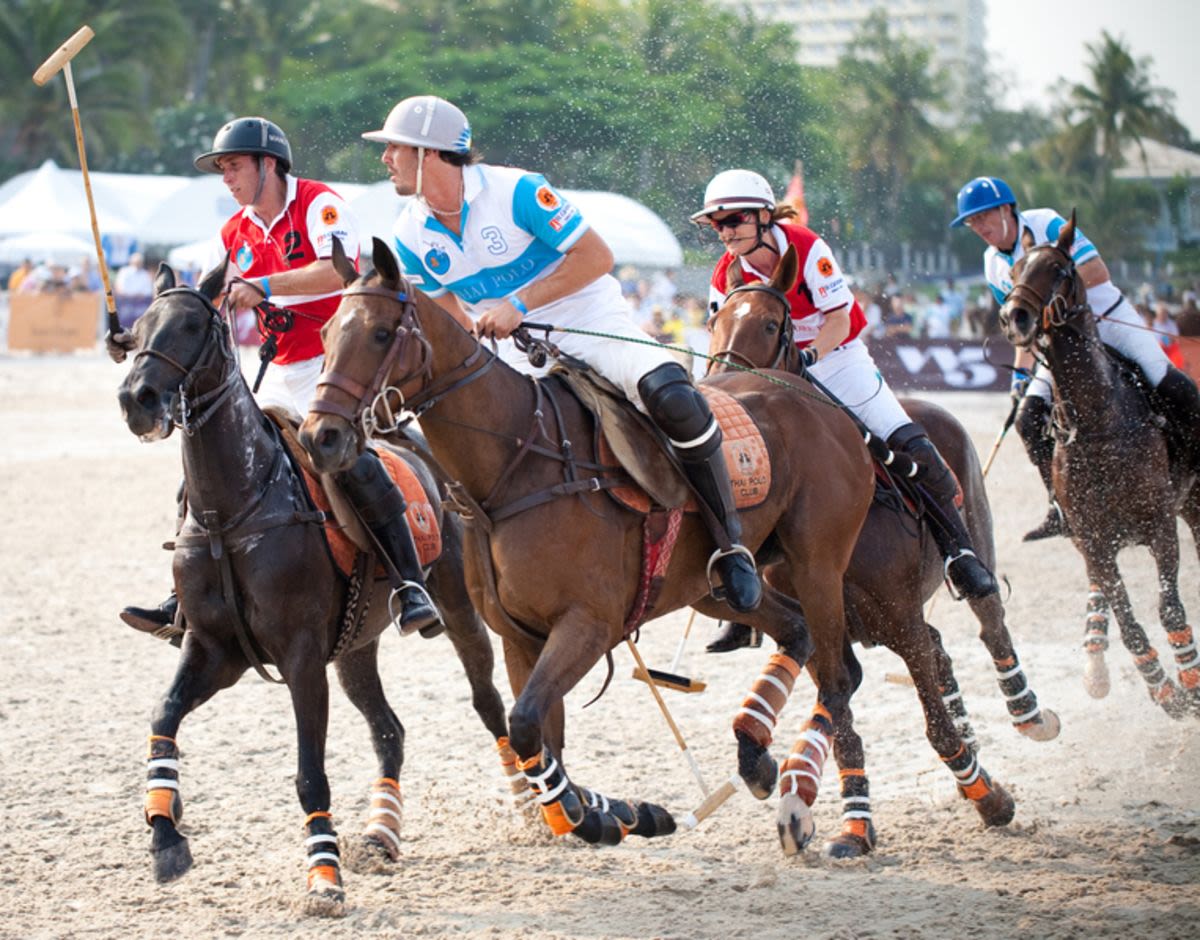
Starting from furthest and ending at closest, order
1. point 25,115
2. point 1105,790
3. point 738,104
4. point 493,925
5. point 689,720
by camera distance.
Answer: point 25,115 < point 738,104 < point 689,720 < point 1105,790 < point 493,925

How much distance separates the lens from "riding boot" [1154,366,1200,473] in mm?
9219

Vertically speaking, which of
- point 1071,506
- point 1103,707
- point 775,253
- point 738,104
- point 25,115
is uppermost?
point 25,115

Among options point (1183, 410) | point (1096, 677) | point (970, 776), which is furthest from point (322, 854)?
point (1183, 410)

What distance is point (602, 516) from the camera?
584 centimetres

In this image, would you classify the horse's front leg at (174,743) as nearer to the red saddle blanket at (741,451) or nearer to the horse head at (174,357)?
the horse head at (174,357)

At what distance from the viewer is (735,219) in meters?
7.42

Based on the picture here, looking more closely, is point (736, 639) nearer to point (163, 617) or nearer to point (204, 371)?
point (163, 617)

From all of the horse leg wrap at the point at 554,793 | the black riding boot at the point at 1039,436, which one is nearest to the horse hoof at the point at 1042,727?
the black riding boot at the point at 1039,436

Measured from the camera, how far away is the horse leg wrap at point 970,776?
688 centimetres

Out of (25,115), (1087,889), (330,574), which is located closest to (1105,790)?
(1087,889)

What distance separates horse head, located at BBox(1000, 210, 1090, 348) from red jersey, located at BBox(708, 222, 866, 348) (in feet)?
3.74

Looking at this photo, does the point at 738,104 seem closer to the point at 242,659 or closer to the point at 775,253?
the point at 775,253

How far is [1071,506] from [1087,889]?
3.83 meters

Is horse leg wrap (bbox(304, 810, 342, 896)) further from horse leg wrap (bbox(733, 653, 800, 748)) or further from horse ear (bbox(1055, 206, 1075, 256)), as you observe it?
horse ear (bbox(1055, 206, 1075, 256))
